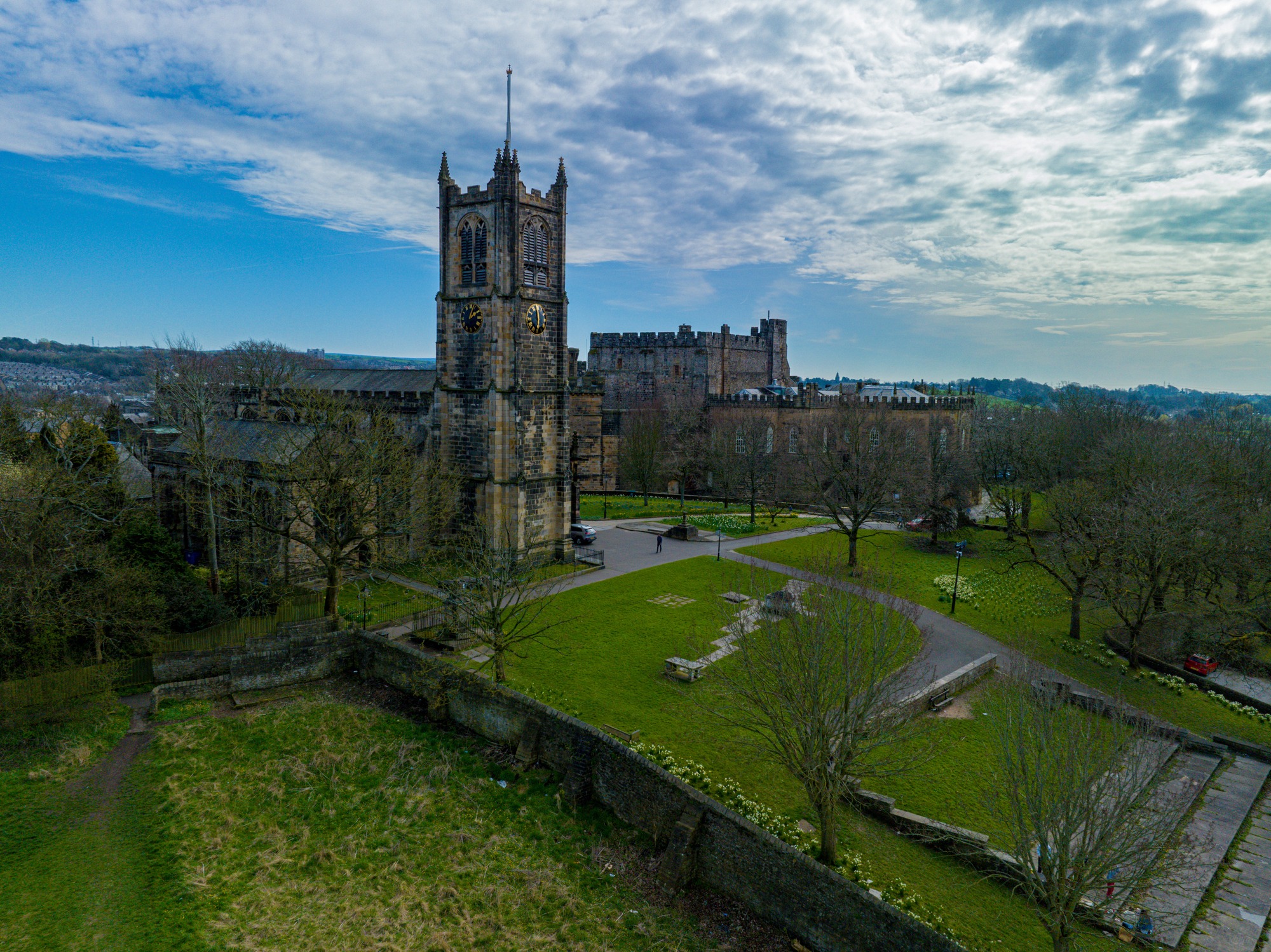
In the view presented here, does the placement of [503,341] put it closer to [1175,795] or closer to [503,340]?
[503,340]

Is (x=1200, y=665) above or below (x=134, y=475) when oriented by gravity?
below

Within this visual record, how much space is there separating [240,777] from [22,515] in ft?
38.8

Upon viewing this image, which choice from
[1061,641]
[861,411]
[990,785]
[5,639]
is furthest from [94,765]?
[861,411]

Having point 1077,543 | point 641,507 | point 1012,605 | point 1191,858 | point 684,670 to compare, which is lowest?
point 1012,605

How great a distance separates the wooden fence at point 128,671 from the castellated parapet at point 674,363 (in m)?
47.9

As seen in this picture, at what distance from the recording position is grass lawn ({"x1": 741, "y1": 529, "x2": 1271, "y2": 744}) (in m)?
22.1

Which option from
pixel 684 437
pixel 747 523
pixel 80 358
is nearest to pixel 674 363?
pixel 684 437

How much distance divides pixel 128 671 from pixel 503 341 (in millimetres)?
18918

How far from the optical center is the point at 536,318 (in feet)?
108

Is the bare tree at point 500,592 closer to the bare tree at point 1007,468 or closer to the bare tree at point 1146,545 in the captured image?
the bare tree at point 1146,545

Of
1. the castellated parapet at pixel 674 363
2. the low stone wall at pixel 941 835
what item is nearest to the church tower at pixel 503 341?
the low stone wall at pixel 941 835

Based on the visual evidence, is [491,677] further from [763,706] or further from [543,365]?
[543,365]

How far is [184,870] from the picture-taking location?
1447 centimetres

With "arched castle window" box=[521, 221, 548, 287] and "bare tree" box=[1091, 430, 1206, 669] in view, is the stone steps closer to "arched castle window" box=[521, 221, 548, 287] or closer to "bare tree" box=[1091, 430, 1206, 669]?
"bare tree" box=[1091, 430, 1206, 669]
